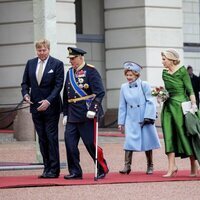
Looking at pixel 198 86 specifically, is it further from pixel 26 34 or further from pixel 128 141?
pixel 128 141

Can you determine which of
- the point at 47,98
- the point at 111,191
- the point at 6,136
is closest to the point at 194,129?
the point at 47,98

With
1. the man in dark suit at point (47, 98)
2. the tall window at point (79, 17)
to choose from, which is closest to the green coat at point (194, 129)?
the man in dark suit at point (47, 98)

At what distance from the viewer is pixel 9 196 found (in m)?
12.9

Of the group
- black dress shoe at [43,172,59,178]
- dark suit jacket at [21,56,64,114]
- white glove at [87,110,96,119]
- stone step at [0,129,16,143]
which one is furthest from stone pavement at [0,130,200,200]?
stone step at [0,129,16,143]

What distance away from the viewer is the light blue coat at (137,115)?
Answer: 16.3m

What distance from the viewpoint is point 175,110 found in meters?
15.6

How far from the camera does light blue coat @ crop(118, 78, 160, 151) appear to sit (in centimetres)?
1631

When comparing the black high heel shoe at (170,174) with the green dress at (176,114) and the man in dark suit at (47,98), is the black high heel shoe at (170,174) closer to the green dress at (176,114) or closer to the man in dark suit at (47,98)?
the green dress at (176,114)

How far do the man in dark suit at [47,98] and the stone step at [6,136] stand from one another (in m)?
7.81

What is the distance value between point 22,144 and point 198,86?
914 centimetres

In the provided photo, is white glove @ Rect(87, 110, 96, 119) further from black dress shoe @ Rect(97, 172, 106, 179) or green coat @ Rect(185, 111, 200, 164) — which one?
green coat @ Rect(185, 111, 200, 164)

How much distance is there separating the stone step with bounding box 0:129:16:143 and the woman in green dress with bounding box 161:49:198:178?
818 cm

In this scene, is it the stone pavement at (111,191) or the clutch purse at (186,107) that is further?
the clutch purse at (186,107)

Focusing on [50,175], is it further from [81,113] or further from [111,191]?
[111,191]
